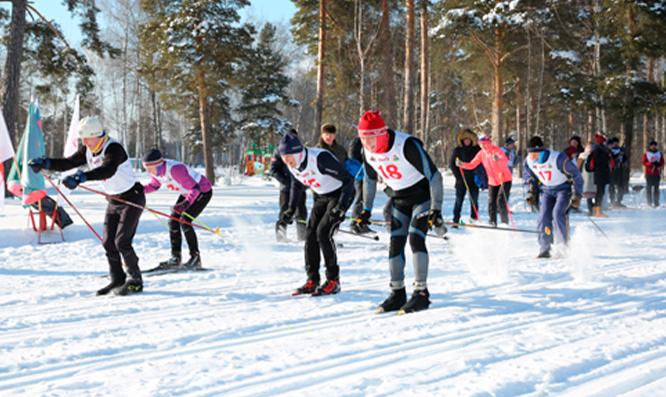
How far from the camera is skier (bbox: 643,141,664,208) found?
1331cm

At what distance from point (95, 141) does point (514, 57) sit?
21.5 metres

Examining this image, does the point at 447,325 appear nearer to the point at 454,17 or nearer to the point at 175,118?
the point at 454,17

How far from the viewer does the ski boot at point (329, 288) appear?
15.5 ft

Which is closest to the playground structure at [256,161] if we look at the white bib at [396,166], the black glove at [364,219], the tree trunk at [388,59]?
the tree trunk at [388,59]

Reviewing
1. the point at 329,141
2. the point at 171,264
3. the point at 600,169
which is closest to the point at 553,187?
Result: the point at 329,141

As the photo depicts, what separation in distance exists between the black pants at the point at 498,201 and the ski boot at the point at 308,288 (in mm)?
5430

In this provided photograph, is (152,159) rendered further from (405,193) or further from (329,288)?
(405,193)

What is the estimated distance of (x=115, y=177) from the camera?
4.86 metres

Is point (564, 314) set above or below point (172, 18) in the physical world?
below

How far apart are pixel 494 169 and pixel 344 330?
6.44 meters

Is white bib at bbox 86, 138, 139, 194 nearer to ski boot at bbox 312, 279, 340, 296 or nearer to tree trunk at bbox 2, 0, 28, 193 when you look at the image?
ski boot at bbox 312, 279, 340, 296

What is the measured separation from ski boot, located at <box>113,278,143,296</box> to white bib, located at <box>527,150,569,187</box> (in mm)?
5376

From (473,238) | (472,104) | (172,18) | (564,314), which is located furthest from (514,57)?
(564,314)

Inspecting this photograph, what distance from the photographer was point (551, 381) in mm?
2693
